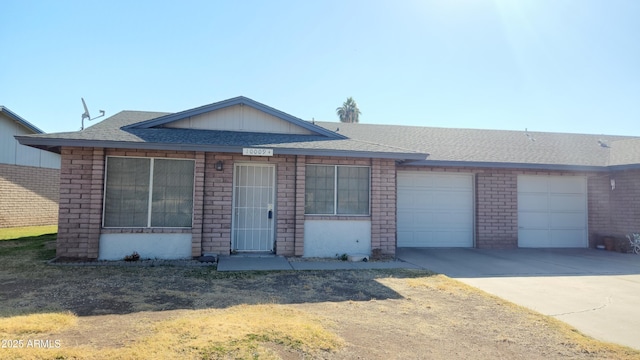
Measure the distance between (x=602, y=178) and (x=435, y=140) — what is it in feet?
18.7

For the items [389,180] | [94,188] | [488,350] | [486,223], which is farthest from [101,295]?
[486,223]

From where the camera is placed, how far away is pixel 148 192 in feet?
27.5

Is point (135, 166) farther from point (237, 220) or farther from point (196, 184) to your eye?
point (237, 220)

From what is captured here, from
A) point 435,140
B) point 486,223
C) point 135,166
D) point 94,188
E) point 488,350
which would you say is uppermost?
point 435,140

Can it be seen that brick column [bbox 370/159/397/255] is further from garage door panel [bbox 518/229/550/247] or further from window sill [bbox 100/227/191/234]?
garage door panel [bbox 518/229/550/247]

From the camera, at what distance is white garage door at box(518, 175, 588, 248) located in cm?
1196

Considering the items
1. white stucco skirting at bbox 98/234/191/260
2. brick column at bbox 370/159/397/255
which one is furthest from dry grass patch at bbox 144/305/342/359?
brick column at bbox 370/159/397/255

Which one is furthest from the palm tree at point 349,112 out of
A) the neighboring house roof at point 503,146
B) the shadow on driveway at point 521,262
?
the shadow on driveway at point 521,262

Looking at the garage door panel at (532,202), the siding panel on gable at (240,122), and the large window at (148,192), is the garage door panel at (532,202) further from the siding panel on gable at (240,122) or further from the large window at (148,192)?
the large window at (148,192)

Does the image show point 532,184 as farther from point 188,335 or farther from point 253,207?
point 188,335

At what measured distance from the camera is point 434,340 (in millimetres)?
4188

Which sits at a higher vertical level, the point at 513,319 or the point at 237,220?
the point at 237,220

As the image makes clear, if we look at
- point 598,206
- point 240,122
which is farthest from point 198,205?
point 598,206

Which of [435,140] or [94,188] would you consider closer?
[94,188]
